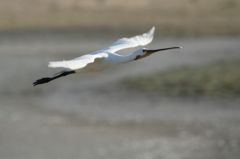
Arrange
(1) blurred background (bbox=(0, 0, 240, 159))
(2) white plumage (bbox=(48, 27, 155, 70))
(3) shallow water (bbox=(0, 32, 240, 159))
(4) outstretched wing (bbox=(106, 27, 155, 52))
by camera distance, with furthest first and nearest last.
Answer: (1) blurred background (bbox=(0, 0, 240, 159)), (3) shallow water (bbox=(0, 32, 240, 159)), (4) outstretched wing (bbox=(106, 27, 155, 52)), (2) white plumage (bbox=(48, 27, 155, 70))

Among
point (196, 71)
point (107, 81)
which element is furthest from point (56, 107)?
point (196, 71)

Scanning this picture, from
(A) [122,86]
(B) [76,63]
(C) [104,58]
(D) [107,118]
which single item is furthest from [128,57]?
(A) [122,86]

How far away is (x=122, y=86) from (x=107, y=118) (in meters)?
2.45

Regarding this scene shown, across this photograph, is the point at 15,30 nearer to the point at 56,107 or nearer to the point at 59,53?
the point at 59,53

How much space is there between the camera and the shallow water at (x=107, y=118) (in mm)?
15430

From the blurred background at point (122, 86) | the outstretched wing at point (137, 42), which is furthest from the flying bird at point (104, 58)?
the blurred background at point (122, 86)

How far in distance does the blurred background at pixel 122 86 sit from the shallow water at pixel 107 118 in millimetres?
19

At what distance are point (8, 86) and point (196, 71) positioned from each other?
13.5ft

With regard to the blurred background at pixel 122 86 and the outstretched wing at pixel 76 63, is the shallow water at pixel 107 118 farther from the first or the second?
the outstretched wing at pixel 76 63

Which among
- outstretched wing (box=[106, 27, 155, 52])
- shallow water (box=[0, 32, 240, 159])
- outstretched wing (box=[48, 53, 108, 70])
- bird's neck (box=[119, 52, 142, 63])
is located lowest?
shallow water (box=[0, 32, 240, 159])

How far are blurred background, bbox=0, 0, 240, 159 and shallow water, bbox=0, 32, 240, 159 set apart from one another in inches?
0.8

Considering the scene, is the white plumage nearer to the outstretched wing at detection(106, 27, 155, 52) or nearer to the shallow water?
the outstretched wing at detection(106, 27, 155, 52)

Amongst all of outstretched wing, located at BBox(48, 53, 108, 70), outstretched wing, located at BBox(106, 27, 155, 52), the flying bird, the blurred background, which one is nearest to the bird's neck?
the flying bird

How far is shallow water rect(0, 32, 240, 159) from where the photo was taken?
1543 cm
